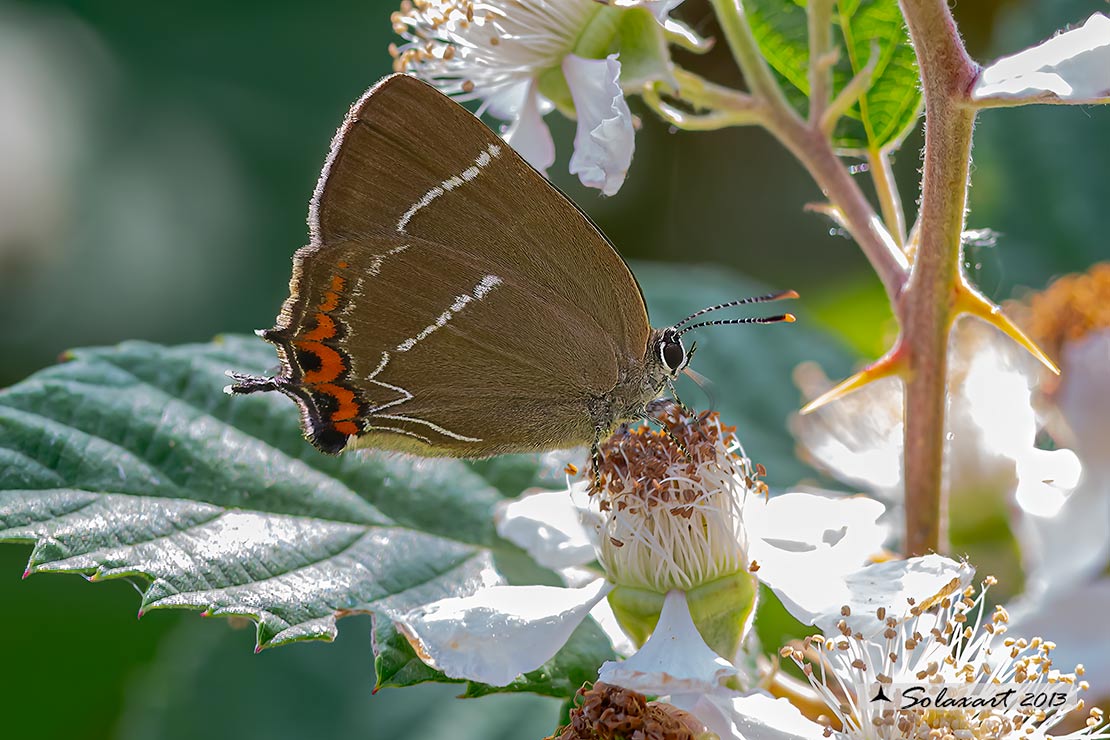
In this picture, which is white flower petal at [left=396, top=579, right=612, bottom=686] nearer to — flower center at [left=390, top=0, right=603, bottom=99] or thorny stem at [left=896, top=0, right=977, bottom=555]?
thorny stem at [left=896, top=0, right=977, bottom=555]

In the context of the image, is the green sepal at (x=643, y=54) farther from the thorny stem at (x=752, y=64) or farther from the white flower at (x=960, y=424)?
A: the white flower at (x=960, y=424)

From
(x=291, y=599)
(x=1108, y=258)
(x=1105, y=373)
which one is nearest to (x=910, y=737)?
(x=291, y=599)

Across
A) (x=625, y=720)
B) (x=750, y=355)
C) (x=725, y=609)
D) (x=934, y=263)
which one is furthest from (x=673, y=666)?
Result: (x=750, y=355)

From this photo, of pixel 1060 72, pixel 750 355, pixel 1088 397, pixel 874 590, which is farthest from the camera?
pixel 750 355

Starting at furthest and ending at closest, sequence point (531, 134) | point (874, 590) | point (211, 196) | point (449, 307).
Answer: point (211, 196)
point (531, 134)
point (449, 307)
point (874, 590)

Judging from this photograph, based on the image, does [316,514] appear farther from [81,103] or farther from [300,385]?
[81,103]

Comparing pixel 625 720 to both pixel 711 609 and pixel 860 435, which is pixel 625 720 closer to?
pixel 711 609
